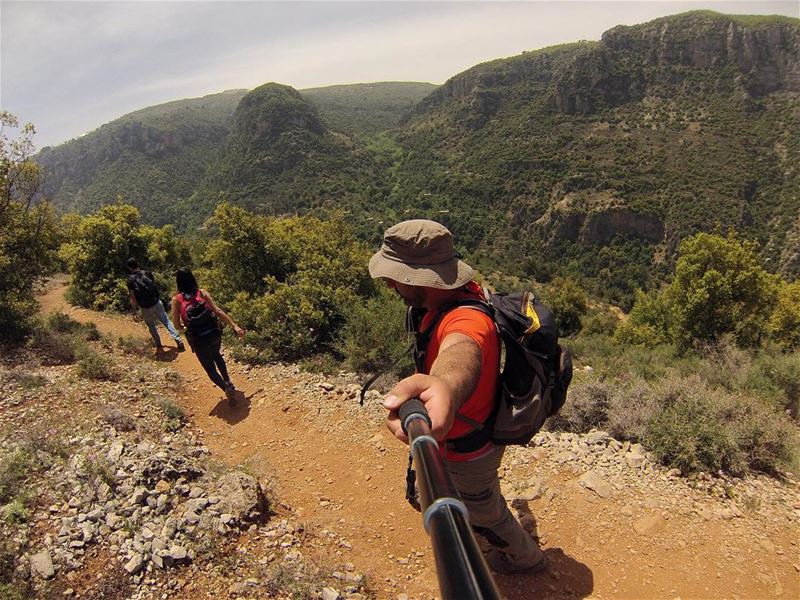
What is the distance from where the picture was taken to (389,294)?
28.7 feet

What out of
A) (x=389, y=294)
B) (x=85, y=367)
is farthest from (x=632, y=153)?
(x=85, y=367)

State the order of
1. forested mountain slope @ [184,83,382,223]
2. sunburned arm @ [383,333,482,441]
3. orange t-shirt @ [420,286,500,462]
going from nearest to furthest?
1. sunburned arm @ [383,333,482,441]
2. orange t-shirt @ [420,286,500,462]
3. forested mountain slope @ [184,83,382,223]

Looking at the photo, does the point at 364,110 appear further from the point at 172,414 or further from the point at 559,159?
the point at 172,414

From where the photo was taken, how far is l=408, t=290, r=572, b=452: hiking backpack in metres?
2.11

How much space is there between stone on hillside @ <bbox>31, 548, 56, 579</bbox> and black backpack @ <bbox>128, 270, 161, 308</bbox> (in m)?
5.53

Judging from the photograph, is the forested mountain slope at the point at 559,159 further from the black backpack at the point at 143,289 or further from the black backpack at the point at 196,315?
the black backpack at the point at 196,315

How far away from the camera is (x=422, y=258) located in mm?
2174

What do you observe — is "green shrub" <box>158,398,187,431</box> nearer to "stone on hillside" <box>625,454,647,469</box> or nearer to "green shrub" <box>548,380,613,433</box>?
"green shrub" <box>548,380,613,433</box>

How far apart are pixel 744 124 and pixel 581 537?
94.4 meters

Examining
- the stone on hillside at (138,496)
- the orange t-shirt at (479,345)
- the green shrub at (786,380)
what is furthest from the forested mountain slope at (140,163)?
the orange t-shirt at (479,345)

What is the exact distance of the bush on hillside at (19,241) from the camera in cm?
738

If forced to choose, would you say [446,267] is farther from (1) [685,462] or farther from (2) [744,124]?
(2) [744,124]

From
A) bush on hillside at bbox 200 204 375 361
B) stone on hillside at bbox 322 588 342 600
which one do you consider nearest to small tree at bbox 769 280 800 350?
bush on hillside at bbox 200 204 375 361

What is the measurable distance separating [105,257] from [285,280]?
19.0 ft
